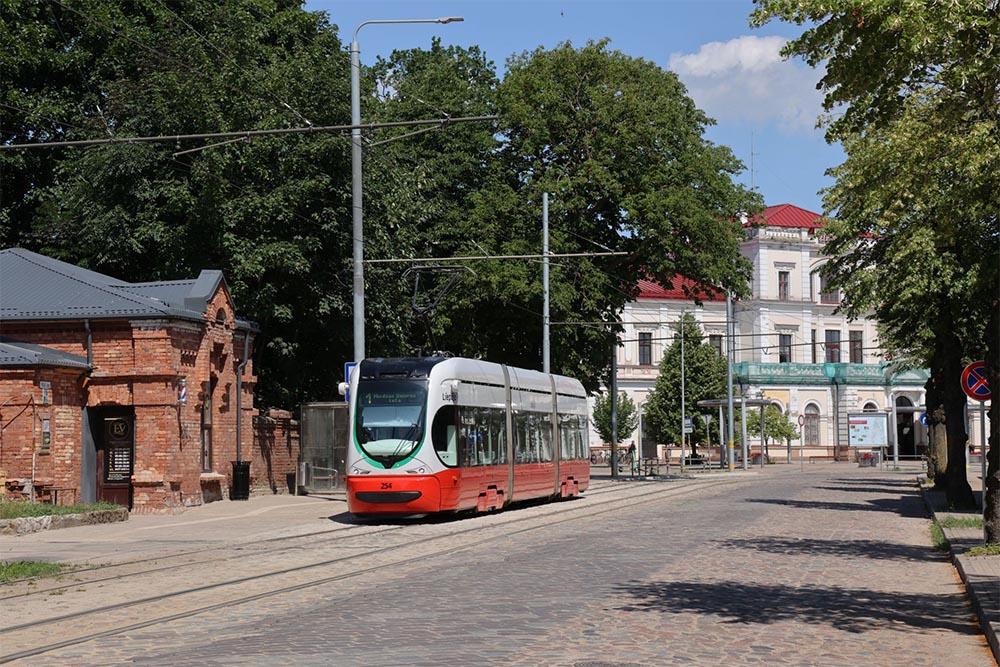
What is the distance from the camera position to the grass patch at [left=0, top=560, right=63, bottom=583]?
602 inches

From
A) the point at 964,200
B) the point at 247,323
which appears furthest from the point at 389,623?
the point at 247,323

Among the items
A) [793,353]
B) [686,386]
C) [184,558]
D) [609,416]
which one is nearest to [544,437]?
[184,558]

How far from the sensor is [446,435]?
25.9 meters

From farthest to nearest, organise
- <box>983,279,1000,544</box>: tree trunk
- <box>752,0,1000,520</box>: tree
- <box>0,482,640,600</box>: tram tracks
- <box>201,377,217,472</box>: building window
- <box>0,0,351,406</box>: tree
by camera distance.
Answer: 1. <box>0,0,351,406</box>: tree
2. <box>201,377,217,472</box>: building window
3. <box>983,279,1000,544</box>: tree trunk
4. <box>0,482,640,600</box>: tram tracks
5. <box>752,0,1000,520</box>: tree

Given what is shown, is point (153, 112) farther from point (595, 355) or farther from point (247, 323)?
point (595, 355)

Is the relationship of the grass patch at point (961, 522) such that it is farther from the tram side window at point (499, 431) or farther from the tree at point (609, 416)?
the tree at point (609, 416)

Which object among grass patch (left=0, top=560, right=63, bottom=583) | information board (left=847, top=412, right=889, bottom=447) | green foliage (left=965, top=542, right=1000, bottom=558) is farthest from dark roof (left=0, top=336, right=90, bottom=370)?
information board (left=847, top=412, right=889, bottom=447)

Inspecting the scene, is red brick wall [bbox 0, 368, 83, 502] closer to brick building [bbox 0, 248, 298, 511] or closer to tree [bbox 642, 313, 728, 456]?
brick building [bbox 0, 248, 298, 511]

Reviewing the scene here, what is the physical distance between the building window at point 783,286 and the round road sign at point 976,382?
70.4m

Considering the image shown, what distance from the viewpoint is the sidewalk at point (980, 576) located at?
420 inches

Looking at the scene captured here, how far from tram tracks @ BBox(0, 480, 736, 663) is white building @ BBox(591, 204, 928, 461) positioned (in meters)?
65.2

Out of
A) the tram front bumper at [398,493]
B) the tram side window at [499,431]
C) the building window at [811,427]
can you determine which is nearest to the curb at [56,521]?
the tram front bumper at [398,493]

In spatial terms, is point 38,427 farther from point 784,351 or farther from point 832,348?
point 832,348

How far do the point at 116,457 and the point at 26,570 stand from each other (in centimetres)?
1475
